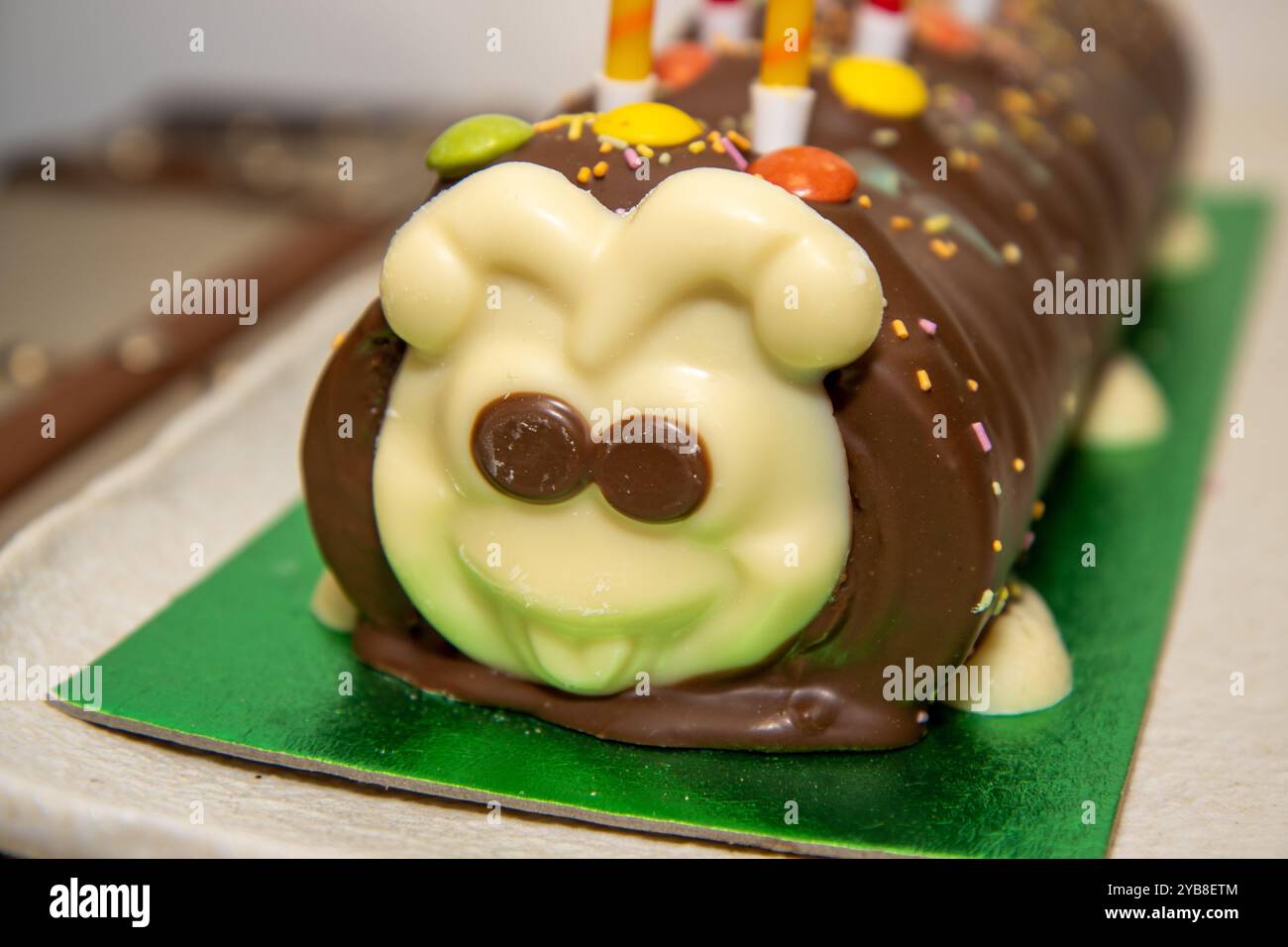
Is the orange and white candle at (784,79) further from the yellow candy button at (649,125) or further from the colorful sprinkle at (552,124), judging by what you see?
the colorful sprinkle at (552,124)

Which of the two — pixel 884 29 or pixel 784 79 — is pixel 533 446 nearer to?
pixel 784 79

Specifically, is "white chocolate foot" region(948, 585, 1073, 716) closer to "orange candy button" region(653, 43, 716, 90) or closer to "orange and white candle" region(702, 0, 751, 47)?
"orange candy button" region(653, 43, 716, 90)

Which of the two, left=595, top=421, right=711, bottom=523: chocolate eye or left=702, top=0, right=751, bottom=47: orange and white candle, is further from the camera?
left=702, top=0, right=751, bottom=47: orange and white candle

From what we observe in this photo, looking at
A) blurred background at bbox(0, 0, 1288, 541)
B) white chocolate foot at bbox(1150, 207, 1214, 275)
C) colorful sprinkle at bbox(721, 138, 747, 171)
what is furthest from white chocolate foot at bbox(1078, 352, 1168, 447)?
colorful sprinkle at bbox(721, 138, 747, 171)

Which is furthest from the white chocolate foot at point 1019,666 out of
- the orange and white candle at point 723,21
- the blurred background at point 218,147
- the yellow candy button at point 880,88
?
the blurred background at point 218,147

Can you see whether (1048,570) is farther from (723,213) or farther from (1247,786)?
(723,213)
